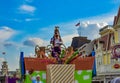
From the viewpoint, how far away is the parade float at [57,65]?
16.6 m

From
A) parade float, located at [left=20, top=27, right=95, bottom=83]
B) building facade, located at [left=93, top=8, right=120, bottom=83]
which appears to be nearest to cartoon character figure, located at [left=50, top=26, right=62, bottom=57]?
parade float, located at [left=20, top=27, right=95, bottom=83]

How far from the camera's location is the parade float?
1658 cm

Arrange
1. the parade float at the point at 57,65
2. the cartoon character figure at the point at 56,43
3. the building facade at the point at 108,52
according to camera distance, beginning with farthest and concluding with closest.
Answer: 1. the building facade at the point at 108,52
2. the cartoon character figure at the point at 56,43
3. the parade float at the point at 57,65

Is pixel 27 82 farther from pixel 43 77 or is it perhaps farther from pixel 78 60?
pixel 78 60

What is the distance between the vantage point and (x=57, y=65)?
16516 mm

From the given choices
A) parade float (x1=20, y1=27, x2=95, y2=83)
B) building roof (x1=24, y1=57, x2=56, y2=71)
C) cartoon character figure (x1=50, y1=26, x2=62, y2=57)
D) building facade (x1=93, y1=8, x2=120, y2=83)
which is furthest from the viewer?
building facade (x1=93, y1=8, x2=120, y2=83)

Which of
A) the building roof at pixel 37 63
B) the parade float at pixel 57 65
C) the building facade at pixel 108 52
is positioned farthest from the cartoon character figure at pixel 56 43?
the building facade at pixel 108 52

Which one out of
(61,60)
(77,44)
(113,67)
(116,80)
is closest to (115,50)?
(113,67)

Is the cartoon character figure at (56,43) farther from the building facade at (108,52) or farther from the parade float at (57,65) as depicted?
the building facade at (108,52)

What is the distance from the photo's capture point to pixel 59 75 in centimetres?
1656

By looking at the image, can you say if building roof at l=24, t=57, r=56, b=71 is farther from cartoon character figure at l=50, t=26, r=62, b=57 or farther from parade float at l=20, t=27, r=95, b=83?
cartoon character figure at l=50, t=26, r=62, b=57

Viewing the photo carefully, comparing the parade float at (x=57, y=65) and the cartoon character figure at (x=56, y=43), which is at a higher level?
the cartoon character figure at (x=56, y=43)

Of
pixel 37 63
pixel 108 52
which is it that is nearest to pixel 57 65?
pixel 37 63

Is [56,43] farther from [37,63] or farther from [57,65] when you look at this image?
[57,65]
